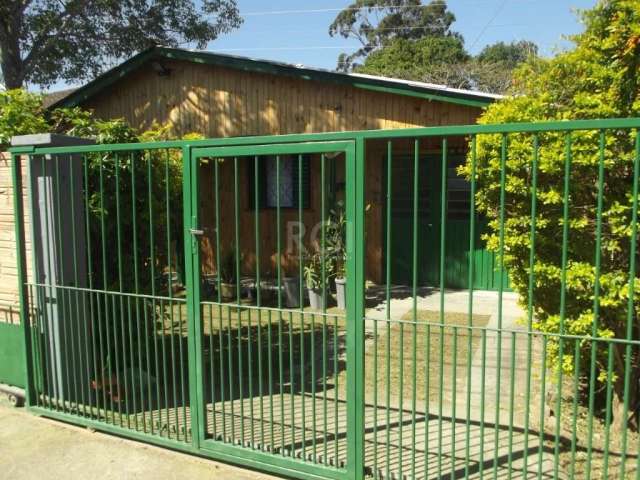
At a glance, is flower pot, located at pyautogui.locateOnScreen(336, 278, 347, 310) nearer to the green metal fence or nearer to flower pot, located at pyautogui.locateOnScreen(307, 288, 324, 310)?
flower pot, located at pyautogui.locateOnScreen(307, 288, 324, 310)

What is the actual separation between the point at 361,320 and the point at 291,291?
549 centimetres

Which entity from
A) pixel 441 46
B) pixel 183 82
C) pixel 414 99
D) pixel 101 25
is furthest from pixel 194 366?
pixel 441 46

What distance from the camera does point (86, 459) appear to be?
3.86 meters

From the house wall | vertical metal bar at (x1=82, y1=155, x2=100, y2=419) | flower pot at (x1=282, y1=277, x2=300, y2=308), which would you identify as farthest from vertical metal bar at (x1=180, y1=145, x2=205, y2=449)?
flower pot at (x1=282, y1=277, x2=300, y2=308)

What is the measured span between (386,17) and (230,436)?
42.5 meters

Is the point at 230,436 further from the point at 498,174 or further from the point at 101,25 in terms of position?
the point at 101,25

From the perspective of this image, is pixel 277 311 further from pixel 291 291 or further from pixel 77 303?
pixel 291 291

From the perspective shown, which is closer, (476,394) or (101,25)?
(476,394)

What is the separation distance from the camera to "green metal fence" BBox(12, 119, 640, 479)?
309 centimetres

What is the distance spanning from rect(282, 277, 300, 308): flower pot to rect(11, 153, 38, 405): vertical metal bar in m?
→ 4.56

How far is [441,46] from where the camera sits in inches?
1334

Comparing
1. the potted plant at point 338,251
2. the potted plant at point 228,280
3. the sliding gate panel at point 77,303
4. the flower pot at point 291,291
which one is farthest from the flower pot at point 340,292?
the sliding gate panel at point 77,303

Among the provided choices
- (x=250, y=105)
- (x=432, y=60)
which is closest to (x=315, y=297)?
(x=250, y=105)

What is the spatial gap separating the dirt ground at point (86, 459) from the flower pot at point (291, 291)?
4622 millimetres
